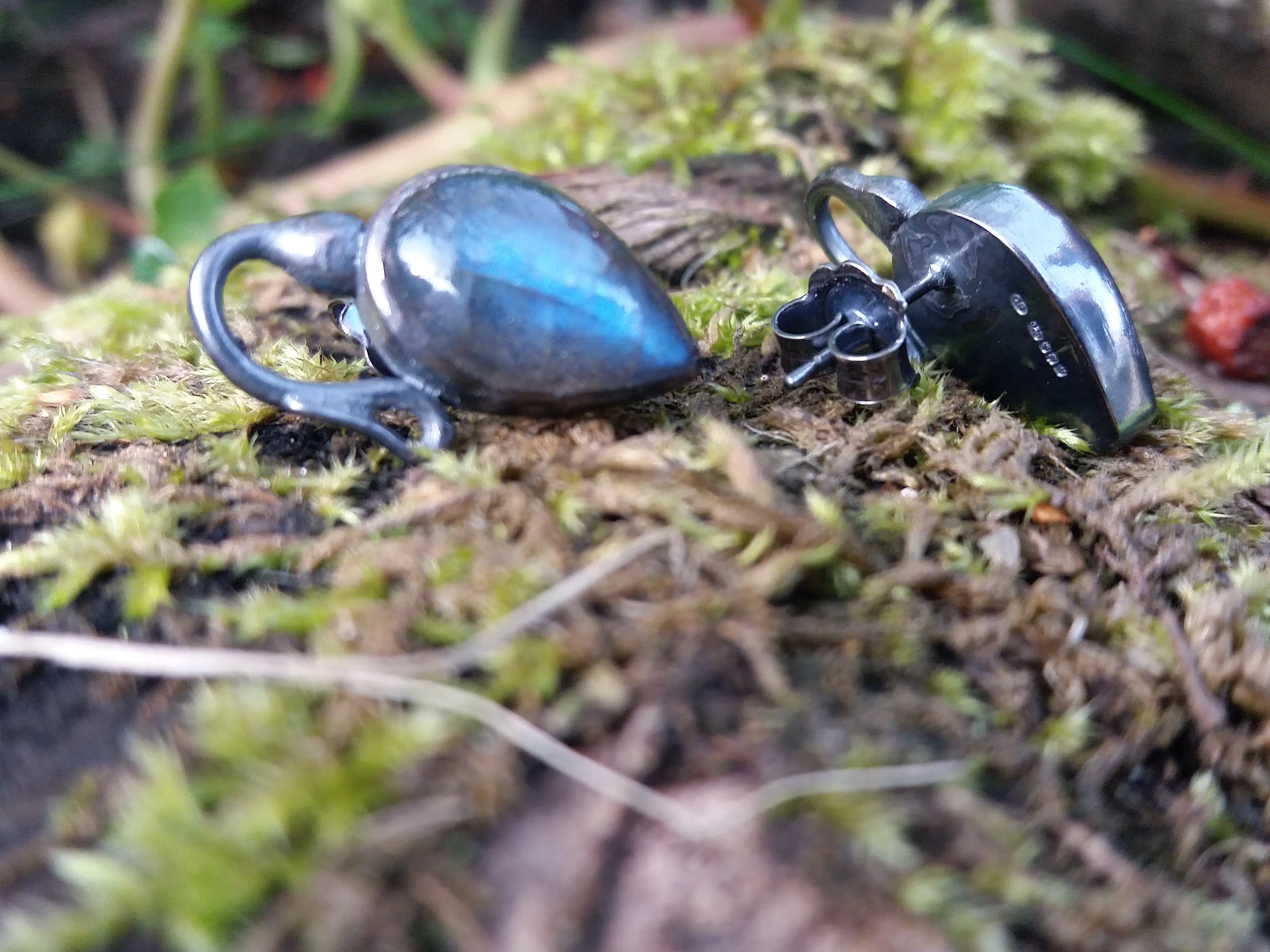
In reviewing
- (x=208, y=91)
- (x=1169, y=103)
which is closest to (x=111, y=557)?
(x=208, y=91)

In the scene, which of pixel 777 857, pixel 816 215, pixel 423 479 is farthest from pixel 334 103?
pixel 777 857

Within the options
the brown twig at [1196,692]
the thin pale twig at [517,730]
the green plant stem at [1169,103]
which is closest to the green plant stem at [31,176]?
the thin pale twig at [517,730]

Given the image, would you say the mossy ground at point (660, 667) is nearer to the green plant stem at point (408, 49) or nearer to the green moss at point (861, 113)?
the green moss at point (861, 113)

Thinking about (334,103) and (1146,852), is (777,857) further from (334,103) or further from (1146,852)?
(334,103)

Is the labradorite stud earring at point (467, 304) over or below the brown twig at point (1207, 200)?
over

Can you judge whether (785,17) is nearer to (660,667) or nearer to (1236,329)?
(1236,329)
